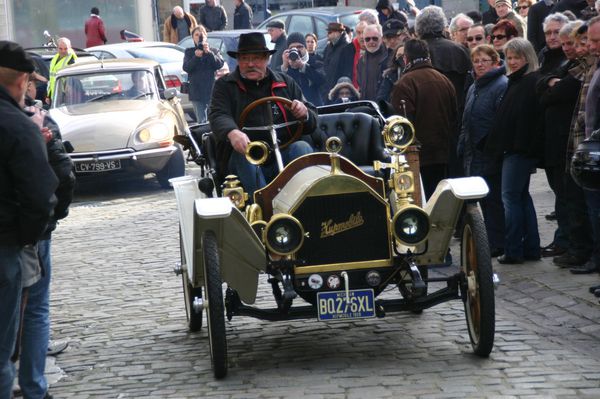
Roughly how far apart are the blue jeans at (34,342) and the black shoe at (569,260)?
196 inches

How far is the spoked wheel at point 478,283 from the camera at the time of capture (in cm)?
750

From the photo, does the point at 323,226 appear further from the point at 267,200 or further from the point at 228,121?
the point at 228,121

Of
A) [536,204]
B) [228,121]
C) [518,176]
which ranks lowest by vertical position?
[536,204]

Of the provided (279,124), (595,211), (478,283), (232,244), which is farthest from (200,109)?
(478,283)

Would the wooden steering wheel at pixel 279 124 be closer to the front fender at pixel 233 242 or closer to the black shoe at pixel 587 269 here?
the front fender at pixel 233 242

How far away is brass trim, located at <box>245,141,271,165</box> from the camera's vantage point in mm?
8320

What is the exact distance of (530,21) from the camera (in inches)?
598

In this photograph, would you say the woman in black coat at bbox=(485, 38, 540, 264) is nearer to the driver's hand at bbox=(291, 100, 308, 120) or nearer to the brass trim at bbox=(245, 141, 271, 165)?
the driver's hand at bbox=(291, 100, 308, 120)

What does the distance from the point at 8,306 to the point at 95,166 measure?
11.3 meters

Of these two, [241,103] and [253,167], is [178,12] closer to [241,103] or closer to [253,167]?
[241,103]

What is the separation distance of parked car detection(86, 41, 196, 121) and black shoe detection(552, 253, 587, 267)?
47.8ft

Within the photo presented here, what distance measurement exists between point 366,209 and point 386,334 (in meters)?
1.12

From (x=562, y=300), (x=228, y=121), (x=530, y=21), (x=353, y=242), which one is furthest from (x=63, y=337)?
(x=530, y=21)

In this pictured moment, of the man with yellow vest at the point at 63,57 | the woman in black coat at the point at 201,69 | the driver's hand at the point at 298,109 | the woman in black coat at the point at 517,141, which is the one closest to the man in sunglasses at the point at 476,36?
the woman in black coat at the point at 517,141
